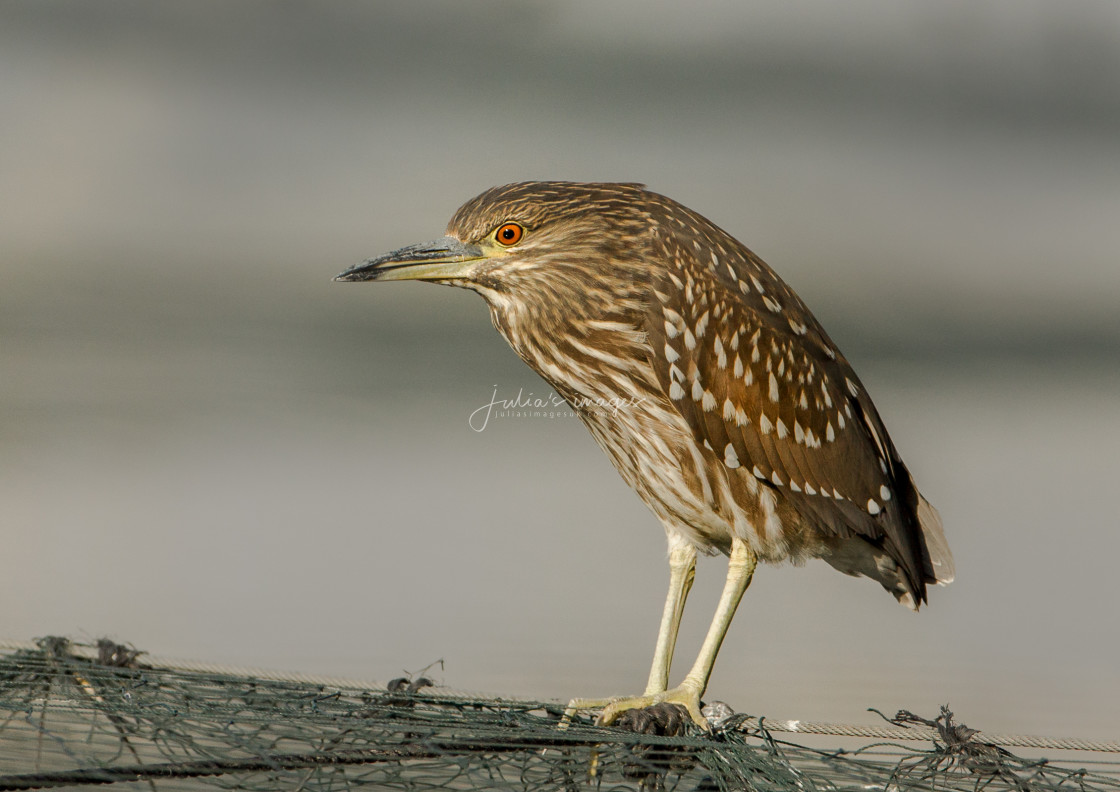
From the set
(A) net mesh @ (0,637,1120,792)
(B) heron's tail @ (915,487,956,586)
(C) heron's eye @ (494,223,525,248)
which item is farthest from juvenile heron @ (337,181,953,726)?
(A) net mesh @ (0,637,1120,792)

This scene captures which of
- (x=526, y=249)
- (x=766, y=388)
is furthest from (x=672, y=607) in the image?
(x=526, y=249)

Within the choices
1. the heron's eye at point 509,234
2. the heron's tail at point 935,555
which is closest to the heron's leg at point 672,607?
the heron's tail at point 935,555

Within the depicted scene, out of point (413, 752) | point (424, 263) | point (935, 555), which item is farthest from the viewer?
point (935, 555)

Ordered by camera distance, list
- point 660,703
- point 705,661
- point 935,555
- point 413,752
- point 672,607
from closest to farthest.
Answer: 1. point 413,752
2. point 660,703
3. point 705,661
4. point 672,607
5. point 935,555

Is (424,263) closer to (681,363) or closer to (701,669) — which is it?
(681,363)

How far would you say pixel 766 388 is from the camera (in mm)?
2000

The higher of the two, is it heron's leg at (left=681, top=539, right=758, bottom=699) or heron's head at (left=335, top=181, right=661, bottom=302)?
heron's head at (left=335, top=181, right=661, bottom=302)

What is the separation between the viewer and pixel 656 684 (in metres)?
1.95

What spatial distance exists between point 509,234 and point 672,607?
2.71ft

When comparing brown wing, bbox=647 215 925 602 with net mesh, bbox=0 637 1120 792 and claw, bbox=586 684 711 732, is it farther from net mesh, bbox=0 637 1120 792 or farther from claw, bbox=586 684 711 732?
net mesh, bbox=0 637 1120 792

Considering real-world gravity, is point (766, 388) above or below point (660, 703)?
above

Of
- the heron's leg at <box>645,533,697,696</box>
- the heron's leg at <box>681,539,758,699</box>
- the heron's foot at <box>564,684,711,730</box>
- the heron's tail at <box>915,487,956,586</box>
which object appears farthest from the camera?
the heron's tail at <box>915,487,956,586</box>

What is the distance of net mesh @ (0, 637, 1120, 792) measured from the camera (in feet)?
4.35

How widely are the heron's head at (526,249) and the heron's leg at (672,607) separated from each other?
23.5 inches
